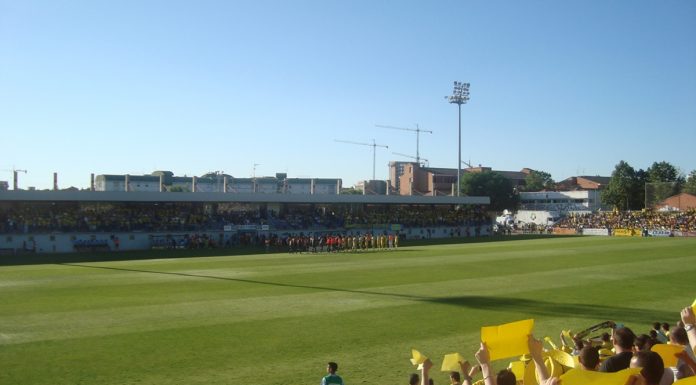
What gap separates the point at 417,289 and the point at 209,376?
12.0 m

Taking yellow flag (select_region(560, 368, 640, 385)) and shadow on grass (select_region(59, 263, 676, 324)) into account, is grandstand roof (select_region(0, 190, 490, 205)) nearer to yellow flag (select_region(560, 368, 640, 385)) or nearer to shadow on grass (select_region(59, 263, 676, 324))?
shadow on grass (select_region(59, 263, 676, 324))

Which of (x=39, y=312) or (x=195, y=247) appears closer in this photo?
(x=39, y=312)

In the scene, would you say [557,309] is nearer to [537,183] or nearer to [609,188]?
[609,188]

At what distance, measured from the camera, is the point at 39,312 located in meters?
16.8

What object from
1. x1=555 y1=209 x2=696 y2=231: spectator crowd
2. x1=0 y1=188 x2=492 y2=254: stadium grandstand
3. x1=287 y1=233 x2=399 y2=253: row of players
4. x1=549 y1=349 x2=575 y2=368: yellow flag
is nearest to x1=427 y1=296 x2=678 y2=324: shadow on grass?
x1=549 y1=349 x2=575 y2=368: yellow flag

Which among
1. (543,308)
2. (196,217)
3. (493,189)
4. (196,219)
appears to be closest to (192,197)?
(196,217)

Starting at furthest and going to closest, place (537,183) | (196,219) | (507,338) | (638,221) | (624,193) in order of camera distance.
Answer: (537,183) < (624,193) < (638,221) < (196,219) < (507,338)

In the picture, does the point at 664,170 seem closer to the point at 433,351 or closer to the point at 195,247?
the point at 195,247

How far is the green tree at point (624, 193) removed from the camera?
101125 millimetres

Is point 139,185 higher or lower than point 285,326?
higher

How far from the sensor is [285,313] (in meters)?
16.6

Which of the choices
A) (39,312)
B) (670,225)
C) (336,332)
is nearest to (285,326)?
(336,332)

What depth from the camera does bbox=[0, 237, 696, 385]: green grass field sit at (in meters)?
11.3

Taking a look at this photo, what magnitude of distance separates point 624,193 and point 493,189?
74.4 feet
